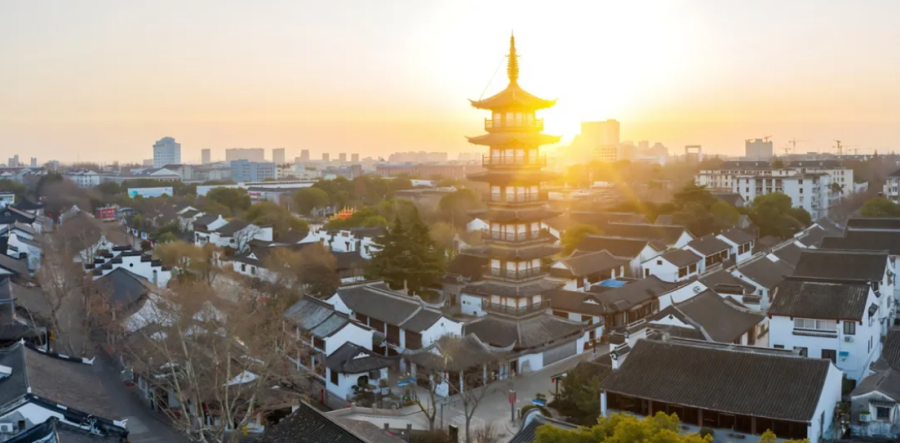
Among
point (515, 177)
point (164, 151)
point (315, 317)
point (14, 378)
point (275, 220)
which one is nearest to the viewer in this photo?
point (14, 378)

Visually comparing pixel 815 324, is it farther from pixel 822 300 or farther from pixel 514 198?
pixel 514 198

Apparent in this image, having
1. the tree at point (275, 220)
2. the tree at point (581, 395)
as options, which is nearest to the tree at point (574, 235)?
the tree at point (275, 220)

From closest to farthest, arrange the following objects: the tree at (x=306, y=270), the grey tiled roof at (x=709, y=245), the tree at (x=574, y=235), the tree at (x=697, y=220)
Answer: the tree at (x=306, y=270), the grey tiled roof at (x=709, y=245), the tree at (x=574, y=235), the tree at (x=697, y=220)

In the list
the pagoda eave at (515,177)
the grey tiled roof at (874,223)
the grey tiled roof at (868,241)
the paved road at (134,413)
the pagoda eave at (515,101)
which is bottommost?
the paved road at (134,413)

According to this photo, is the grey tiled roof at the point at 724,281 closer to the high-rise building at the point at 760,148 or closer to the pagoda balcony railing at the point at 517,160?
the pagoda balcony railing at the point at 517,160

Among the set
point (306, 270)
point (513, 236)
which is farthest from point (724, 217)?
point (306, 270)

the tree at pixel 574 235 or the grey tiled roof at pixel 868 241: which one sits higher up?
the grey tiled roof at pixel 868 241
